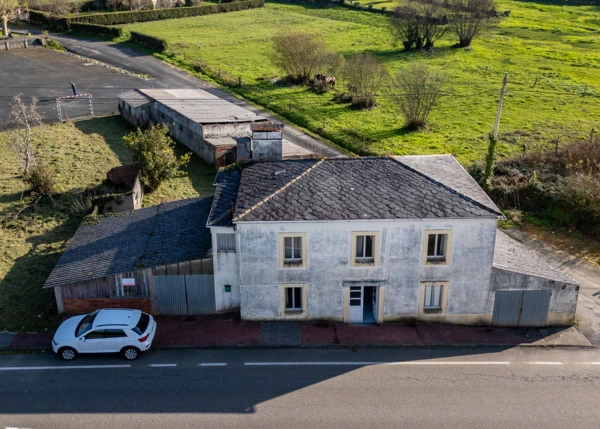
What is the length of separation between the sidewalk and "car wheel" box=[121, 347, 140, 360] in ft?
3.99

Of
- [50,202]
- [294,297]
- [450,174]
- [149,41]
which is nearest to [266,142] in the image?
[294,297]

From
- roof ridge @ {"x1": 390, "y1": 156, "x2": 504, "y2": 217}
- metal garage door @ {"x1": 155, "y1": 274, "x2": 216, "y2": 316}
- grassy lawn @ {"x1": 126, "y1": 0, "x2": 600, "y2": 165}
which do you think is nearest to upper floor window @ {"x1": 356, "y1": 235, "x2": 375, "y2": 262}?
roof ridge @ {"x1": 390, "y1": 156, "x2": 504, "y2": 217}

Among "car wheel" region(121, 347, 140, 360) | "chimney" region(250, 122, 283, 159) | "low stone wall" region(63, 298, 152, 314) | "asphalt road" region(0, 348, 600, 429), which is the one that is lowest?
"asphalt road" region(0, 348, 600, 429)

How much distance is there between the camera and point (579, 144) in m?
41.3

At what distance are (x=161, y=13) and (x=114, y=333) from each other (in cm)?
8085

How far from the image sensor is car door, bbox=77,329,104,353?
22719 mm

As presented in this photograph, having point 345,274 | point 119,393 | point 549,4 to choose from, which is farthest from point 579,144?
point 549,4

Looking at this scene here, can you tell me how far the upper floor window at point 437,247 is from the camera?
2418cm

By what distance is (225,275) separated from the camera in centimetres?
2531

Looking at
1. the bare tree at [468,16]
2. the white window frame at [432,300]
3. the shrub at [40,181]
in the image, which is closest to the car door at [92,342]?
the white window frame at [432,300]

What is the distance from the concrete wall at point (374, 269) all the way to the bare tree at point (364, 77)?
32.1 metres

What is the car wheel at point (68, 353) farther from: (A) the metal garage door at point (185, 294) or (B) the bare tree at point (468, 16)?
(B) the bare tree at point (468, 16)

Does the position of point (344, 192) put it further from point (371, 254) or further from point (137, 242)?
point (137, 242)

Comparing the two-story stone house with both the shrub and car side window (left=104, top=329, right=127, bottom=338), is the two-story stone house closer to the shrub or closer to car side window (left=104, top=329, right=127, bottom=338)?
car side window (left=104, top=329, right=127, bottom=338)
